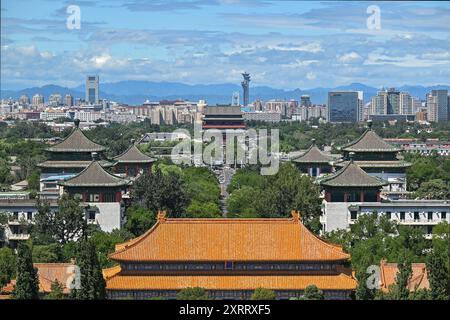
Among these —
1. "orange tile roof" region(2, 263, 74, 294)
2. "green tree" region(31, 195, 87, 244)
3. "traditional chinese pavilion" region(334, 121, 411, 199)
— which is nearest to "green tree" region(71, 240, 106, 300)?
"orange tile roof" region(2, 263, 74, 294)

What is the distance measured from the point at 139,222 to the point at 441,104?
95280 millimetres

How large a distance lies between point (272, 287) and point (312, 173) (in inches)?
972

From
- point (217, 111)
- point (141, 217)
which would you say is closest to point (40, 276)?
point (141, 217)

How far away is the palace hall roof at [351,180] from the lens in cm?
3048

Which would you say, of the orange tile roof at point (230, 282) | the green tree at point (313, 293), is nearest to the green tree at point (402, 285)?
the orange tile roof at point (230, 282)

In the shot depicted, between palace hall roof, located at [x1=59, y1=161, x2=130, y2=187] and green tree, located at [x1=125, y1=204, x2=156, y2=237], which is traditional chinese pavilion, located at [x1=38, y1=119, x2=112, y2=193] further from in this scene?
green tree, located at [x1=125, y1=204, x2=156, y2=237]

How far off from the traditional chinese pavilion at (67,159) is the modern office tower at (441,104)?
278ft

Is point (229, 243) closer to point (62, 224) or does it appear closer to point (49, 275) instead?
point (49, 275)

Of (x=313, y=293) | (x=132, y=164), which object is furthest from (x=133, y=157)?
(x=313, y=293)

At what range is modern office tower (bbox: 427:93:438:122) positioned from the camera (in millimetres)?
119750

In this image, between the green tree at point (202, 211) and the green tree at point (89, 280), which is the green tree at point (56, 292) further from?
the green tree at point (202, 211)

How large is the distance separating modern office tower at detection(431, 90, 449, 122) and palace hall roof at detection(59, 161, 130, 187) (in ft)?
294
